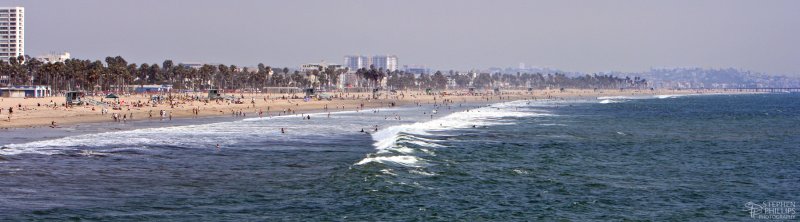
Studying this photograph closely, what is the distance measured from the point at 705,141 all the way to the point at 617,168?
24.4 m

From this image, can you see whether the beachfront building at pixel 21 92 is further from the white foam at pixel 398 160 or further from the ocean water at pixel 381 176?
the white foam at pixel 398 160

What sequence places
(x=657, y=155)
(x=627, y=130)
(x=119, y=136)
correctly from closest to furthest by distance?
(x=657, y=155), (x=119, y=136), (x=627, y=130)

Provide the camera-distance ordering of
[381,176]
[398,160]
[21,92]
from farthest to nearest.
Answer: [21,92] → [398,160] → [381,176]

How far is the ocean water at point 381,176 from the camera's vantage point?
30.0 metres

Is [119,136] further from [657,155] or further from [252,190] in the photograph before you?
[657,155]

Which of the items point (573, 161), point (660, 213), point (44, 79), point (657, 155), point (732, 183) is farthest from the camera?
point (44, 79)

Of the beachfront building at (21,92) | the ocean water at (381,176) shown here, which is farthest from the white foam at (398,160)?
the beachfront building at (21,92)

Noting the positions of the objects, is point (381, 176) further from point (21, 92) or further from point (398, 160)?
point (21, 92)

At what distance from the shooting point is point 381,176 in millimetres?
38406

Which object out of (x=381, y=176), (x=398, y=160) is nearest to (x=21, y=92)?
(x=398, y=160)

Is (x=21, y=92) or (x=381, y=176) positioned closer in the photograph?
(x=381, y=176)

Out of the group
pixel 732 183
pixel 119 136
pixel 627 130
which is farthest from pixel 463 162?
pixel 627 130

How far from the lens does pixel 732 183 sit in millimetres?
38594

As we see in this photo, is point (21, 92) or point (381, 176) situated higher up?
point (21, 92)
